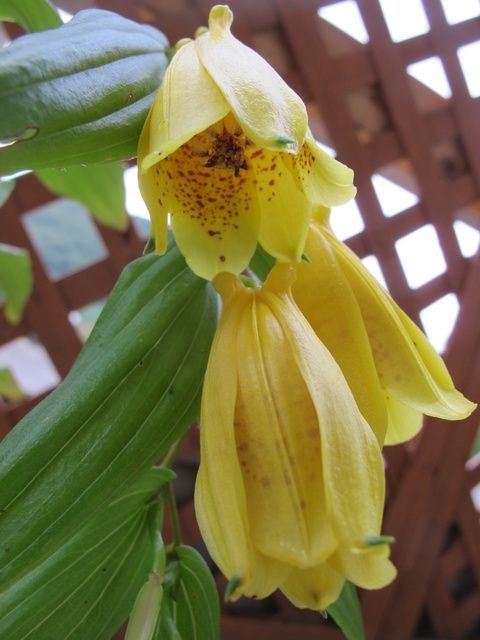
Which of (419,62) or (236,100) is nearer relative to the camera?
(236,100)

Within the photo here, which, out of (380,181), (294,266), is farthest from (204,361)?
(380,181)

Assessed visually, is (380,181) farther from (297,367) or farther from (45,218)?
(297,367)

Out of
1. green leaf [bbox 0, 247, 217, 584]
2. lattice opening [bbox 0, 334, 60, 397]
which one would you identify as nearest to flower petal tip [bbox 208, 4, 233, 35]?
green leaf [bbox 0, 247, 217, 584]

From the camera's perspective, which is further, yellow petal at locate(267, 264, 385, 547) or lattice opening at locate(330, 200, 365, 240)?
lattice opening at locate(330, 200, 365, 240)

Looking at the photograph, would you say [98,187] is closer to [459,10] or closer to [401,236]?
[401,236]

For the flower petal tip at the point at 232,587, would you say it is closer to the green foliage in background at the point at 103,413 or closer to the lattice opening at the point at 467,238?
the green foliage in background at the point at 103,413

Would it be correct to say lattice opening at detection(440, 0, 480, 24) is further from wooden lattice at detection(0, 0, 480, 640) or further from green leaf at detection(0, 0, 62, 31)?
→ green leaf at detection(0, 0, 62, 31)
